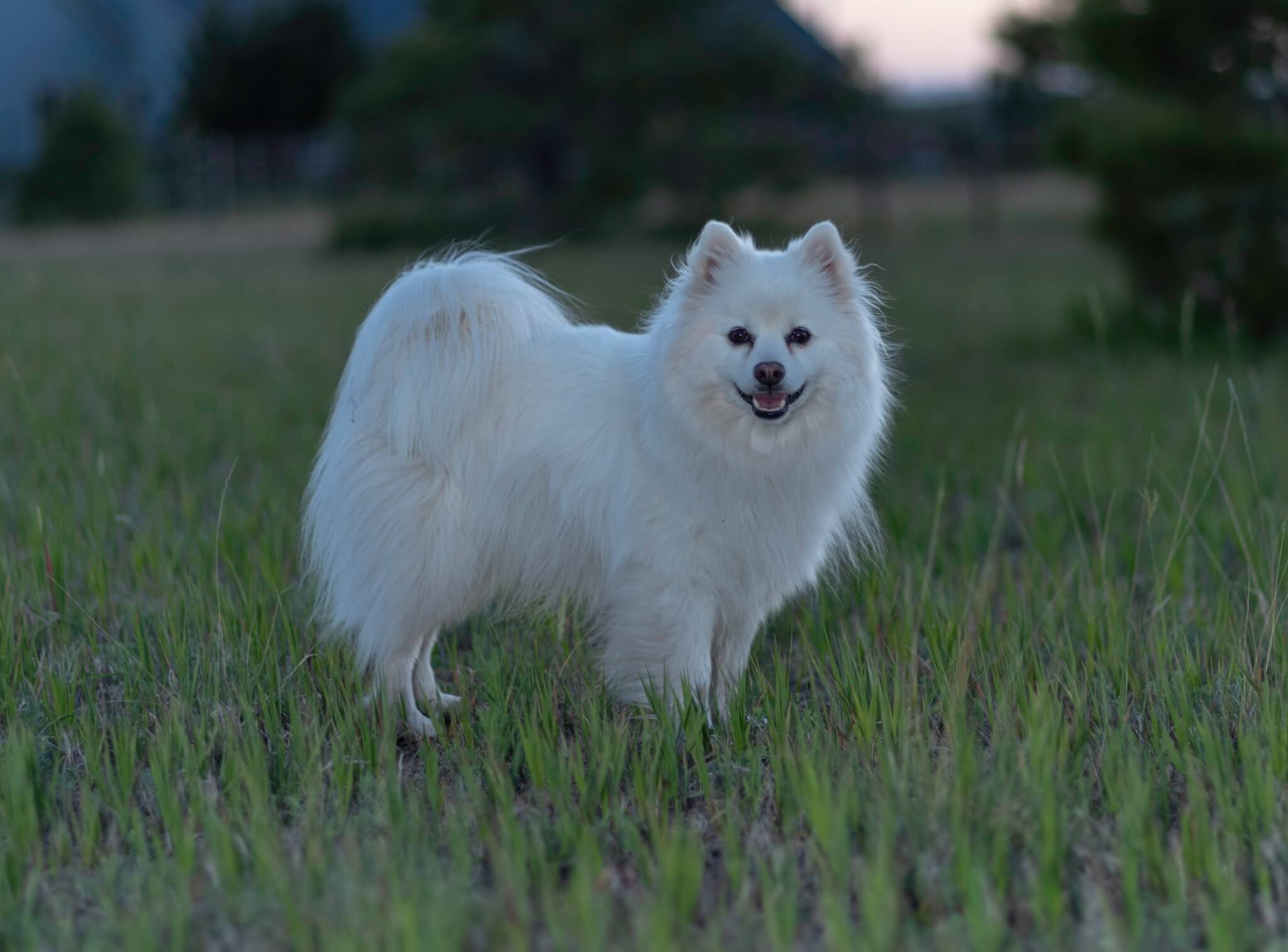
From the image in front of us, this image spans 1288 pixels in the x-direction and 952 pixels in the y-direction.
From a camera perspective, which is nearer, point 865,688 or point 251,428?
point 865,688

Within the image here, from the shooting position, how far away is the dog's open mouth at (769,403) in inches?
139

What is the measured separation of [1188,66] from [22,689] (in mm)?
9911

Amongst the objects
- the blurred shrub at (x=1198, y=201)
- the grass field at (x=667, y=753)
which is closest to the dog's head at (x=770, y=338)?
the grass field at (x=667, y=753)

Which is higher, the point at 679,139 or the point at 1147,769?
the point at 679,139

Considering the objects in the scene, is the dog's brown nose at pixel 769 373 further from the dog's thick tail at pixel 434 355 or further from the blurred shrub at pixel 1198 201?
the blurred shrub at pixel 1198 201

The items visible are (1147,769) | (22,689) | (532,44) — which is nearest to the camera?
(1147,769)

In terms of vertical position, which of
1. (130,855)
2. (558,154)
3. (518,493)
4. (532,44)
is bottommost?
(130,855)

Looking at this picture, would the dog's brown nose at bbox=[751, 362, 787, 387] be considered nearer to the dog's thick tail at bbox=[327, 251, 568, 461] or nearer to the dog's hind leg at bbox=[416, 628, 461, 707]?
the dog's thick tail at bbox=[327, 251, 568, 461]

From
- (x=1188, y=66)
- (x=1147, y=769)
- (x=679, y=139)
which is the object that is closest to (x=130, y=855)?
(x=1147, y=769)

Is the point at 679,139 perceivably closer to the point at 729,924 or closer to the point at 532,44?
the point at 532,44

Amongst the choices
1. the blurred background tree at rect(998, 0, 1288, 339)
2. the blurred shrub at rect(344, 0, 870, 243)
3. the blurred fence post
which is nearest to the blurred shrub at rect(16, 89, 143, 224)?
the blurred shrub at rect(344, 0, 870, 243)

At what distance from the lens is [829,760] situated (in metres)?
3.14

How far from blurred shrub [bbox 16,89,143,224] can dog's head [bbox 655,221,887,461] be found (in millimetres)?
25669

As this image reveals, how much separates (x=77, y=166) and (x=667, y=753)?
26.5 metres
